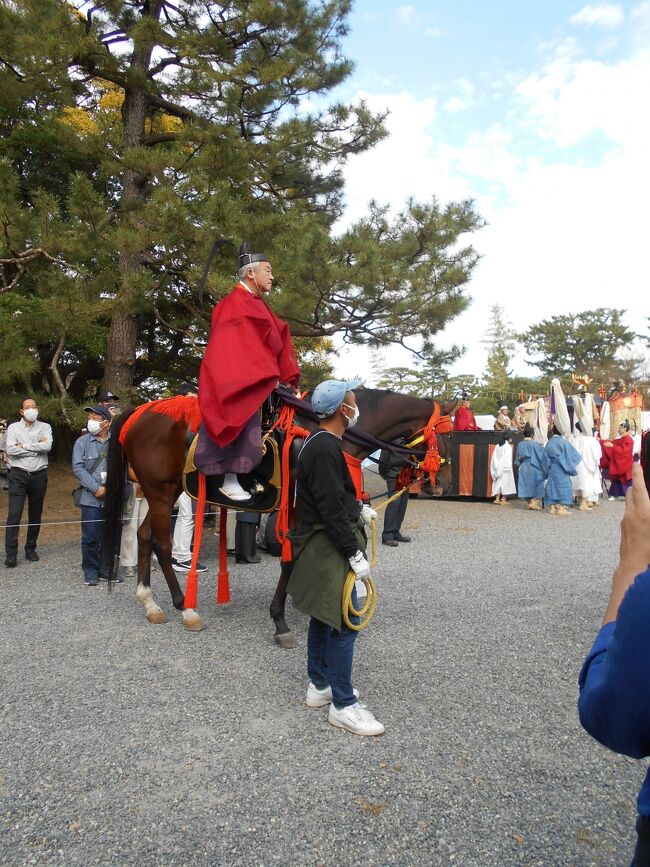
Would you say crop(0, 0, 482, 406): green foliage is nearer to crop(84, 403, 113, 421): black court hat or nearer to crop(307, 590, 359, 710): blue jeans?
crop(84, 403, 113, 421): black court hat

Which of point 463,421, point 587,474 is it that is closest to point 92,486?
point 587,474

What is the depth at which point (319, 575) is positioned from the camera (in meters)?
2.84

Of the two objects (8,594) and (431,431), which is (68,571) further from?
(431,431)

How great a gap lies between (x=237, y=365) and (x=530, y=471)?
8473 millimetres

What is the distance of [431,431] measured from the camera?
15.9ft

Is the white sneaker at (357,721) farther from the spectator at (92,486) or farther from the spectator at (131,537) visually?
the spectator at (131,537)

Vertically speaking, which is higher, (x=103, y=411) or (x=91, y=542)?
(x=103, y=411)

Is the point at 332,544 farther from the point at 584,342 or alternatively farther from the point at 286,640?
the point at 584,342

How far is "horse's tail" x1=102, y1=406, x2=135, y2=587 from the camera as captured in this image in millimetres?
5203

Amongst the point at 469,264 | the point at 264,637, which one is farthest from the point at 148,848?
the point at 469,264

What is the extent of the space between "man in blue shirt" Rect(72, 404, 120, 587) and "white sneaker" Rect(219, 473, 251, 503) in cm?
215

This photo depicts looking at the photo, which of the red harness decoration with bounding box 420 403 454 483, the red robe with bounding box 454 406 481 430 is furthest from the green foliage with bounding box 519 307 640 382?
the red harness decoration with bounding box 420 403 454 483

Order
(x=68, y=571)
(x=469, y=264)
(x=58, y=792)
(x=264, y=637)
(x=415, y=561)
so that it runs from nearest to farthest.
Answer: (x=58, y=792), (x=264, y=637), (x=68, y=571), (x=415, y=561), (x=469, y=264)

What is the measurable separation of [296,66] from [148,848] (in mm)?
8794
